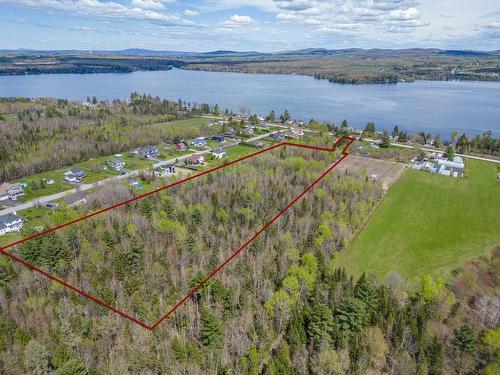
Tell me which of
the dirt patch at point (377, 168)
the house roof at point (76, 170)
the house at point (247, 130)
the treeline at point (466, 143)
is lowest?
the house roof at point (76, 170)

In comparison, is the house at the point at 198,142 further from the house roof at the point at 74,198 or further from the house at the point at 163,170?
the house roof at the point at 74,198

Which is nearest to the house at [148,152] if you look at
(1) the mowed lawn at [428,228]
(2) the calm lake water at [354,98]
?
(1) the mowed lawn at [428,228]

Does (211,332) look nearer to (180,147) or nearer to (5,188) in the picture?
(5,188)

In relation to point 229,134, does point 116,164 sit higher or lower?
lower

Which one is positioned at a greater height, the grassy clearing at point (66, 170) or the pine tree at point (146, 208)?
the pine tree at point (146, 208)

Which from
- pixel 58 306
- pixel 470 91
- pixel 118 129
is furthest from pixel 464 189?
pixel 470 91

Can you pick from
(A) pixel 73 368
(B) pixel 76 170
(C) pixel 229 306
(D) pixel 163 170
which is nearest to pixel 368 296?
(C) pixel 229 306
